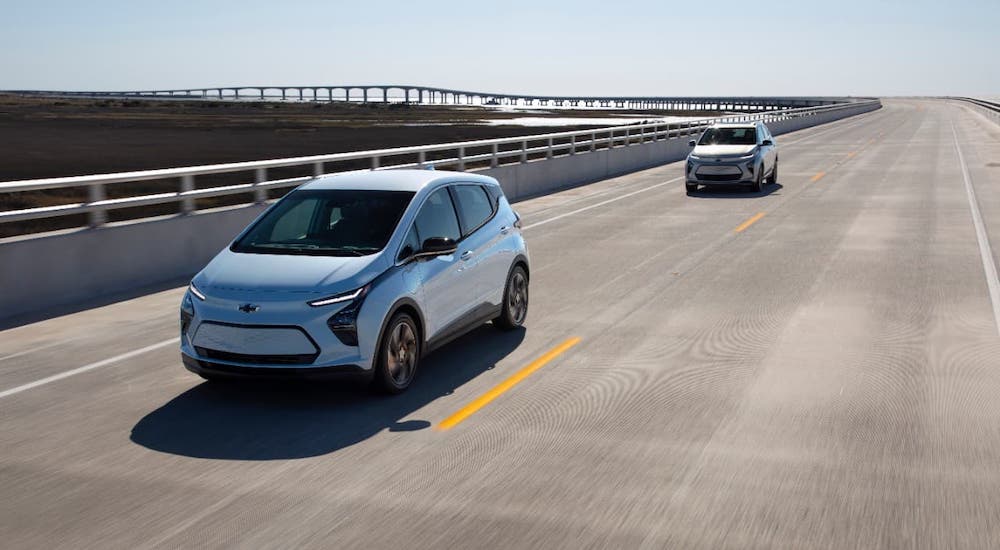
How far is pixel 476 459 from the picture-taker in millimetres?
6590

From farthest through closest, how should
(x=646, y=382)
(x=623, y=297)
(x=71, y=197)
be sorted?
(x=71, y=197), (x=623, y=297), (x=646, y=382)

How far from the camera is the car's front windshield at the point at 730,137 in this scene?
27.7m

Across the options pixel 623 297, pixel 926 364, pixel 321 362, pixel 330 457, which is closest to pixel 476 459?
pixel 330 457

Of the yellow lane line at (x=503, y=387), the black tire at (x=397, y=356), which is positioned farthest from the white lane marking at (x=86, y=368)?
the yellow lane line at (x=503, y=387)

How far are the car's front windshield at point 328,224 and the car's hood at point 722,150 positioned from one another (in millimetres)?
18838

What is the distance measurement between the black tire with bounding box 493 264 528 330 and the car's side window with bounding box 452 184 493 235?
26.9 inches

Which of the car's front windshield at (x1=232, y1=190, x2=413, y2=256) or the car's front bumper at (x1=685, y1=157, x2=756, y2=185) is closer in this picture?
the car's front windshield at (x1=232, y1=190, x2=413, y2=256)

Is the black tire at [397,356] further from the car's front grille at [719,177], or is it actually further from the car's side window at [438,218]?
the car's front grille at [719,177]

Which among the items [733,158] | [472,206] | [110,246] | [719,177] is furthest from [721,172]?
[472,206]

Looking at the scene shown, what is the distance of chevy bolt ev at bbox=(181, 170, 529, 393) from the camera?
24.8 feet

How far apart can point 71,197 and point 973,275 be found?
25.6 metres

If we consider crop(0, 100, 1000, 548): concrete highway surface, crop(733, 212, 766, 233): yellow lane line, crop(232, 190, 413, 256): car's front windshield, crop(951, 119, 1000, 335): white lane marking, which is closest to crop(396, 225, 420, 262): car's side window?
crop(232, 190, 413, 256): car's front windshield

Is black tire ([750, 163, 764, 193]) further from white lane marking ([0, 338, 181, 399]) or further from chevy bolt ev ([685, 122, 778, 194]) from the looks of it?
white lane marking ([0, 338, 181, 399])

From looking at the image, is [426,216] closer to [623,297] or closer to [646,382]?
[646,382]
